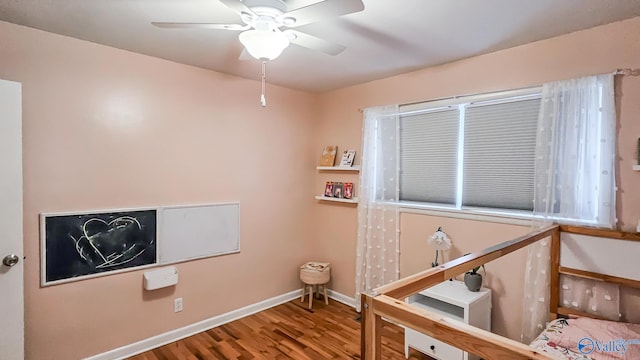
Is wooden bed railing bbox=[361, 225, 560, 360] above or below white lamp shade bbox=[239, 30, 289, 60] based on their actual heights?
below

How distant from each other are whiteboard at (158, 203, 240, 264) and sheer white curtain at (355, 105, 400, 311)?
52.0 inches

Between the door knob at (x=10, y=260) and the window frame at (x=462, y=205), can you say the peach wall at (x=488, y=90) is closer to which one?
the window frame at (x=462, y=205)

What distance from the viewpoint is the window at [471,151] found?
7.97ft

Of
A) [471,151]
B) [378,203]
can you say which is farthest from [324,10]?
[378,203]

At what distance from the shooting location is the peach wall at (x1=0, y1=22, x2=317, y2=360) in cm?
220

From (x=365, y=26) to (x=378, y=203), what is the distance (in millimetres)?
1754

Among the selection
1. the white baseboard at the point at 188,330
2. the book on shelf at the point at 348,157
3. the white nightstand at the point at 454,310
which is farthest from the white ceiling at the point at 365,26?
the white baseboard at the point at 188,330

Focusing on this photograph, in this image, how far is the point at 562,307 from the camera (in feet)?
7.18

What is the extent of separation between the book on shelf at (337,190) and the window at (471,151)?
721 mm

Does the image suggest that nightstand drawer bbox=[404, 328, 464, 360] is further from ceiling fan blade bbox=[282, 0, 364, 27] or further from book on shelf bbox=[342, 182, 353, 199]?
ceiling fan blade bbox=[282, 0, 364, 27]

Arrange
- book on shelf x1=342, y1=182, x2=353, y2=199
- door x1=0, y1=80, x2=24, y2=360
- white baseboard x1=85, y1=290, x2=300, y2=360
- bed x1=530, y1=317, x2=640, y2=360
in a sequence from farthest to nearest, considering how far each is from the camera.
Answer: book on shelf x1=342, y1=182, x2=353, y2=199
white baseboard x1=85, y1=290, x2=300, y2=360
door x1=0, y1=80, x2=24, y2=360
bed x1=530, y1=317, x2=640, y2=360

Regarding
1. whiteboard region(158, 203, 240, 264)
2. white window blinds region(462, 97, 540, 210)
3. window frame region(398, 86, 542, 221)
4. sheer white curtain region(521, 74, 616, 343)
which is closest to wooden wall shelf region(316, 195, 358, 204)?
window frame region(398, 86, 542, 221)

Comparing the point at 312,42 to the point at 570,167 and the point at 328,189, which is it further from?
the point at 328,189

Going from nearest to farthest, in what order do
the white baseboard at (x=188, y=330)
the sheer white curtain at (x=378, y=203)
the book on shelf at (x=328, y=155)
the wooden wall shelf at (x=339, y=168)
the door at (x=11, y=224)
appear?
the door at (x=11, y=224)
the white baseboard at (x=188, y=330)
the sheer white curtain at (x=378, y=203)
the wooden wall shelf at (x=339, y=168)
the book on shelf at (x=328, y=155)
